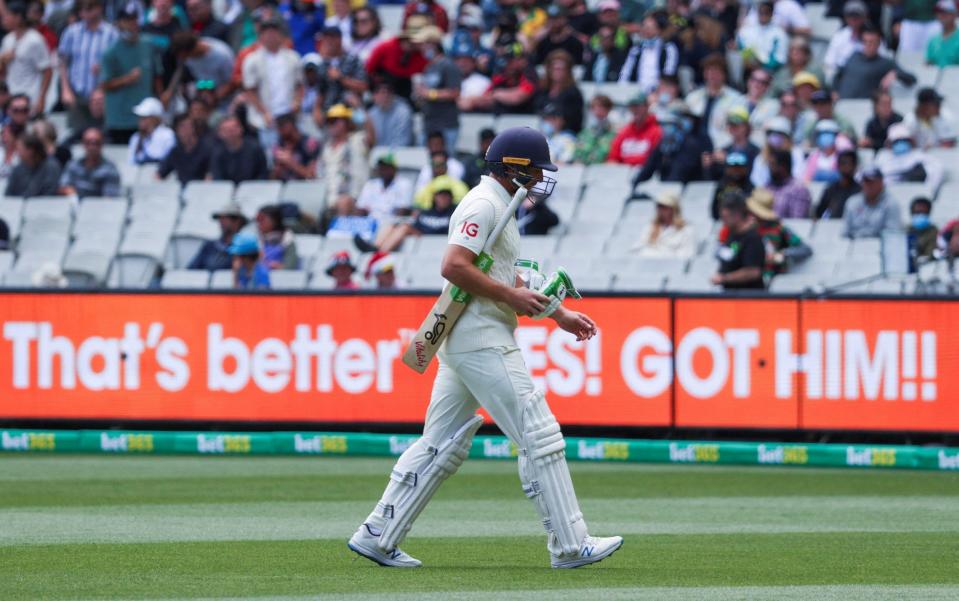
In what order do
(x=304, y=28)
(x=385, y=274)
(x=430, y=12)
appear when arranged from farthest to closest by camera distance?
(x=304, y=28) → (x=430, y=12) → (x=385, y=274)

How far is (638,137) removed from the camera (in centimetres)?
1919

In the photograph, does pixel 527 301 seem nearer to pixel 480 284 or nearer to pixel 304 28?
pixel 480 284

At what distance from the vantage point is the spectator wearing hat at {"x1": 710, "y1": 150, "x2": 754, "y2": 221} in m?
17.1

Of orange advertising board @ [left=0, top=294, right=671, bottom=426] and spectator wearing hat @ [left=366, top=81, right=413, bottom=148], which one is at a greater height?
spectator wearing hat @ [left=366, top=81, right=413, bottom=148]

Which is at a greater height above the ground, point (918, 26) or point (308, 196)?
point (918, 26)

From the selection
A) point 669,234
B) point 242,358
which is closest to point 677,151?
point 669,234

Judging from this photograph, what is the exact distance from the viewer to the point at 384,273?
1638cm

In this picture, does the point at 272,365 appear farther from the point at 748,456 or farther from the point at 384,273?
the point at 748,456

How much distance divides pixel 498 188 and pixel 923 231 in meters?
9.23

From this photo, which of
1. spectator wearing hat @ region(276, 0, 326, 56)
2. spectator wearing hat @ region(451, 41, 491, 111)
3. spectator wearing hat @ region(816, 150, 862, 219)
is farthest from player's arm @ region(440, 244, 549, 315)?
spectator wearing hat @ region(276, 0, 326, 56)

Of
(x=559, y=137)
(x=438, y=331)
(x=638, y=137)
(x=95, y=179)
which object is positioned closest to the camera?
(x=438, y=331)

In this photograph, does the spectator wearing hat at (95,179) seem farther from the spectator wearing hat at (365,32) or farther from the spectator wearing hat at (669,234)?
the spectator wearing hat at (669,234)

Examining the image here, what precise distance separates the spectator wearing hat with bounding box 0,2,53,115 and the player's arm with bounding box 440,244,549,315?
53.5ft

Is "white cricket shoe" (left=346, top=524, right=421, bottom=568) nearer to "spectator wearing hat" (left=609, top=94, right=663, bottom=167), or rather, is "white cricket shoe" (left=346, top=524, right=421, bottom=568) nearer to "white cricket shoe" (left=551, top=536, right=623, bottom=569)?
"white cricket shoe" (left=551, top=536, right=623, bottom=569)
